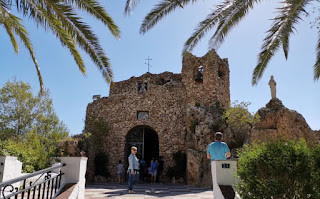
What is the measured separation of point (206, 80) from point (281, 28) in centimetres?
A: 1022

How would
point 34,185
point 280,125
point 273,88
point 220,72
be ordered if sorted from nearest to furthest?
point 34,185
point 280,125
point 273,88
point 220,72

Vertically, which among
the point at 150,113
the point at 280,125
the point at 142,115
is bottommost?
the point at 280,125

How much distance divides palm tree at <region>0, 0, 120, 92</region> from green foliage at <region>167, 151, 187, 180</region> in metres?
9.35

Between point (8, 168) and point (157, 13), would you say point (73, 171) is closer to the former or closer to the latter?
point (8, 168)

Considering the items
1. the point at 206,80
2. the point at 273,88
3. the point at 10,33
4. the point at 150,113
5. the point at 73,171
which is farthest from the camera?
the point at 150,113

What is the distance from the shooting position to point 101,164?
17078 millimetres

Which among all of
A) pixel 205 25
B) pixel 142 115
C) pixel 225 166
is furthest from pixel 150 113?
pixel 225 166

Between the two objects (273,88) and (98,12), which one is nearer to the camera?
(98,12)

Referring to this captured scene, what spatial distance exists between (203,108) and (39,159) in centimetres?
946

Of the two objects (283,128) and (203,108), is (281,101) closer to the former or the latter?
(283,128)

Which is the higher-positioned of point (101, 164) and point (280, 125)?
point (280, 125)

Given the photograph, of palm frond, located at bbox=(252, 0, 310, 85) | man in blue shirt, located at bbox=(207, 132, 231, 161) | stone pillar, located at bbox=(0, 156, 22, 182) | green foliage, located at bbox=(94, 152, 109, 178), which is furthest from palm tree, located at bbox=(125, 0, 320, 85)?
green foliage, located at bbox=(94, 152, 109, 178)

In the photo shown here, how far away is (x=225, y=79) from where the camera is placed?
1734cm

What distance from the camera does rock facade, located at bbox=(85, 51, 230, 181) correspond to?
53.5 feet
